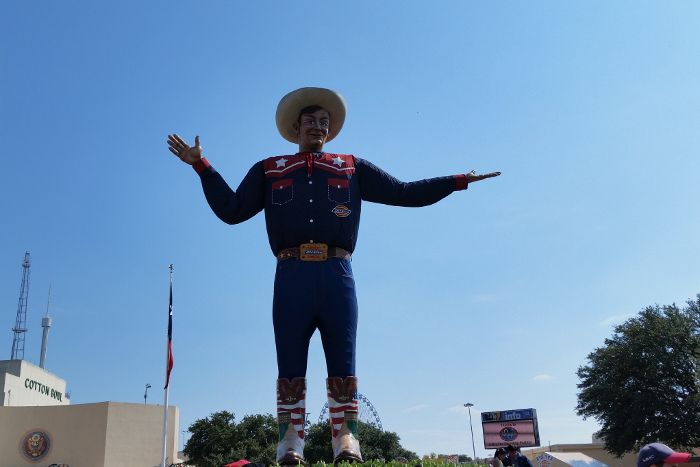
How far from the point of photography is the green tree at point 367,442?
27.8m

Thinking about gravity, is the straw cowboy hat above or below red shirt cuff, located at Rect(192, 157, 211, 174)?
above

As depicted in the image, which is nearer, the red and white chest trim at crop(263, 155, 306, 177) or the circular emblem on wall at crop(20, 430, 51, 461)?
the red and white chest trim at crop(263, 155, 306, 177)

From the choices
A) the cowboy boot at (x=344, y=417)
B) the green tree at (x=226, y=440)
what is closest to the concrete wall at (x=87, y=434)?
the green tree at (x=226, y=440)

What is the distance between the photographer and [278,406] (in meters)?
5.38

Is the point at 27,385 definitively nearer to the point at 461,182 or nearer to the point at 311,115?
the point at 311,115

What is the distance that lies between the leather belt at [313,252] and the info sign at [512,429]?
22399mm

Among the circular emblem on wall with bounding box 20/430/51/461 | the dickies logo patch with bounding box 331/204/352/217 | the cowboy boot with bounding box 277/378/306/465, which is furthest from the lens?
the circular emblem on wall with bounding box 20/430/51/461

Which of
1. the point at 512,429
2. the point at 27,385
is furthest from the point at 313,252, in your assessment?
the point at 27,385

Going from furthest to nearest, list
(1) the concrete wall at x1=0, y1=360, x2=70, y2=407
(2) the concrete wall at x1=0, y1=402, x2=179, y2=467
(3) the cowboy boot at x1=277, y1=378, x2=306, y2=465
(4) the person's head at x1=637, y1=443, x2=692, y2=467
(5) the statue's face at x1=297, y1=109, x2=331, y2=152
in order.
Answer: (1) the concrete wall at x1=0, y1=360, x2=70, y2=407 < (2) the concrete wall at x1=0, y1=402, x2=179, y2=467 < (5) the statue's face at x1=297, y1=109, x2=331, y2=152 < (3) the cowboy boot at x1=277, y1=378, x2=306, y2=465 < (4) the person's head at x1=637, y1=443, x2=692, y2=467

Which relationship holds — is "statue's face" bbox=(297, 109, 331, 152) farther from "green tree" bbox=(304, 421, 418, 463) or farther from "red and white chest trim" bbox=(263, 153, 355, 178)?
"green tree" bbox=(304, 421, 418, 463)

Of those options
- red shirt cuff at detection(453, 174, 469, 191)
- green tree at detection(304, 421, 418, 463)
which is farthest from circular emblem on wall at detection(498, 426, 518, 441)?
red shirt cuff at detection(453, 174, 469, 191)

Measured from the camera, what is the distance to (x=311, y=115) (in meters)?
6.33

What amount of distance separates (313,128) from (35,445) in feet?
105

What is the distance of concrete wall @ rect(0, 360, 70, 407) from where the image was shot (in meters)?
37.2
